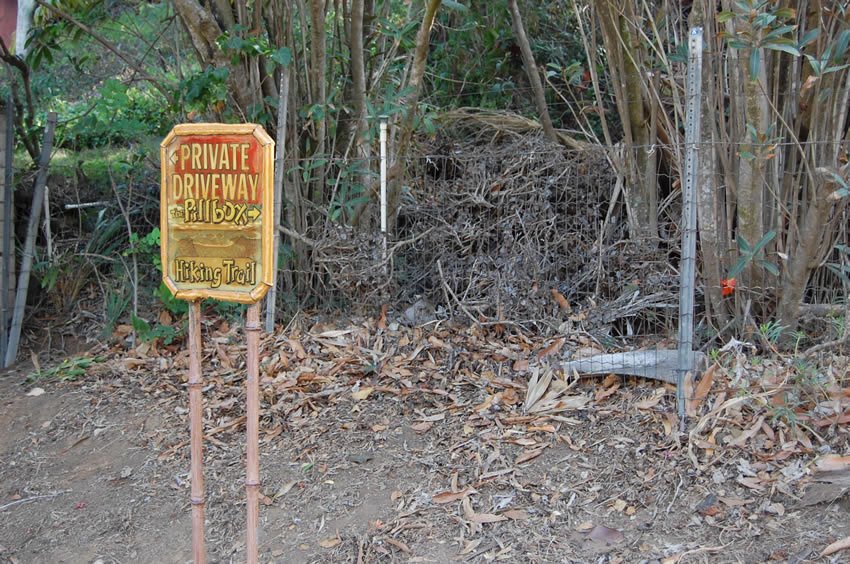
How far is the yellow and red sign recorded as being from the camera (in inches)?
131

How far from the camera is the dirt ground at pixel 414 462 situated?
4.05 metres

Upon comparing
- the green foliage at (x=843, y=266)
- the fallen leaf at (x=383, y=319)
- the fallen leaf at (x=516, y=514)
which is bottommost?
the fallen leaf at (x=516, y=514)

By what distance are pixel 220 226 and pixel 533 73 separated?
4.20 metres

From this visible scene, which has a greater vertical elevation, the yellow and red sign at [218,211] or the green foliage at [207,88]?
the green foliage at [207,88]

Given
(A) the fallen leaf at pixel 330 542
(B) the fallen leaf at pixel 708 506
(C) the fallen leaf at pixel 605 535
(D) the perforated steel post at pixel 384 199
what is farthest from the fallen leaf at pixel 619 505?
(D) the perforated steel post at pixel 384 199

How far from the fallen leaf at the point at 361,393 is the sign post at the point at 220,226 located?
1840mm

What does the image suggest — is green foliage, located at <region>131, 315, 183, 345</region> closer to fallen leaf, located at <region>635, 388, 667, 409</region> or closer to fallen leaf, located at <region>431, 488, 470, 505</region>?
fallen leaf, located at <region>431, 488, 470, 505</region>

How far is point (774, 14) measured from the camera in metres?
4.32

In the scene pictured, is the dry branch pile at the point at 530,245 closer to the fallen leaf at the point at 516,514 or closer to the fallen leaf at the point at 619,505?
the fallen leaf at the point at 619,505

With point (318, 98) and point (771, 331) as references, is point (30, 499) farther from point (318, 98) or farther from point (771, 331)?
point (771, 331)

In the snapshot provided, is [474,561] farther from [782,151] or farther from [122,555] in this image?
[782,151]

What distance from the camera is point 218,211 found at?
3395 mm

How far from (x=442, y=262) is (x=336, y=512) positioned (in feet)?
7.06

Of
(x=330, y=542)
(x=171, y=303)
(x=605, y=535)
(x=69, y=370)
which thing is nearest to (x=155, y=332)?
(x=171, y=303)
